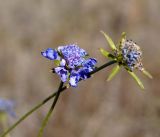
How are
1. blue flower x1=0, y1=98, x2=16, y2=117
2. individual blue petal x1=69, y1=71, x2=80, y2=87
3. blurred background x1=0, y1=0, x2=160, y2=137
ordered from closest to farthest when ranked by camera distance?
1. individual blue petal x1=69, y1=71, x2=80, y2=87
2. blue flower x1=0, y1=98, x2=16, y2=117
3. blurred background x1=0, y1=0, x2=160, y2=137

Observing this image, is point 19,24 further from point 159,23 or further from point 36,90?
point 159,23

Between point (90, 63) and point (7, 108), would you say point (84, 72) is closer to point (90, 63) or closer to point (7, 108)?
point (90, 63)

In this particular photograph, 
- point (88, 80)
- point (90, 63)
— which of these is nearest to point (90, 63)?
point (90, 63)

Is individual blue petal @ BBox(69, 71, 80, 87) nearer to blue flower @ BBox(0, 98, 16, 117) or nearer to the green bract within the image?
the green bract

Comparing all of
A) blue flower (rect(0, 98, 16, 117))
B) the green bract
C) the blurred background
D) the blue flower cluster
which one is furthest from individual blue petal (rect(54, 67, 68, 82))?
the blurred background

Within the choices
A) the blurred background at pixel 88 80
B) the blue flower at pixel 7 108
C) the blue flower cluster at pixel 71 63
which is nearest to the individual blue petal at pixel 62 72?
the blue flower cluster at pixel 71 63

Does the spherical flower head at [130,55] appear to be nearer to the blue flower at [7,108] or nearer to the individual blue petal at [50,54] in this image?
the individual blue petal at [50,54]

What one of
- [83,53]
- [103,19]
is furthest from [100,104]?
[83,53]
